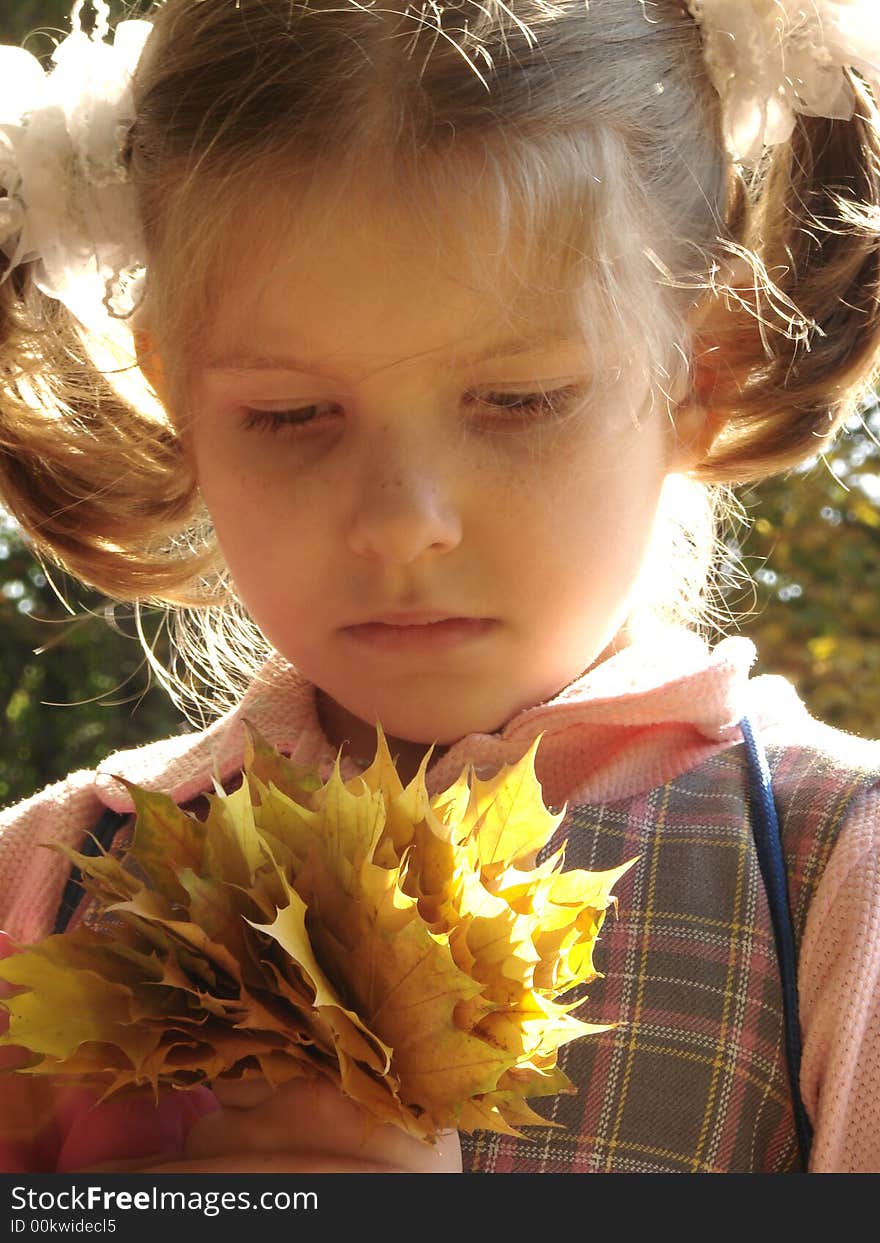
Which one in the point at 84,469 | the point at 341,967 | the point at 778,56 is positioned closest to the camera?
the point at 341,967

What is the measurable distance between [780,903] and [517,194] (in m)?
0.58

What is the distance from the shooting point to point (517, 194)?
1.29 m

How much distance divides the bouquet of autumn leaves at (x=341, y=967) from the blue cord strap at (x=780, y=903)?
13.9 inches

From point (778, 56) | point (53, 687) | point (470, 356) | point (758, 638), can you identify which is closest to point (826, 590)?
point (758, 638)

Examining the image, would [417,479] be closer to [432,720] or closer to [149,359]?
[432,720]

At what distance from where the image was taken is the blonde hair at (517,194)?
1293 mm

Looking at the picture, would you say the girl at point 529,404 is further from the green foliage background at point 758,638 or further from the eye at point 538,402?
the green foliage background at point 758,638

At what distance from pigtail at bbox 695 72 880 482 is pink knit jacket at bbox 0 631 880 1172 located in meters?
0.24

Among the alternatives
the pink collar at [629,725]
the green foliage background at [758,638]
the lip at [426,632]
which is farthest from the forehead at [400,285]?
the green foliage background at [758,638]

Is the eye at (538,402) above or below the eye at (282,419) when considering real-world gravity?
above

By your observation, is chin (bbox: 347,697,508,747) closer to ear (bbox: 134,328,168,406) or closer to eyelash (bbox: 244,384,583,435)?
eyelash (bbox: 244,384,583,435)

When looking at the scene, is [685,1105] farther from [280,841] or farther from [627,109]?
[627,109]

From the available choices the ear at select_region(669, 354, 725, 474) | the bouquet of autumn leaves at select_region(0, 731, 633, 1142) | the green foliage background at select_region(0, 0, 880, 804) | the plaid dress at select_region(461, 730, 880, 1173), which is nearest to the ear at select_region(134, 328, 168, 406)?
the ear at select_region(669, 354, 725, 474)

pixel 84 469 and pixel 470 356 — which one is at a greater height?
pixel 470 356
